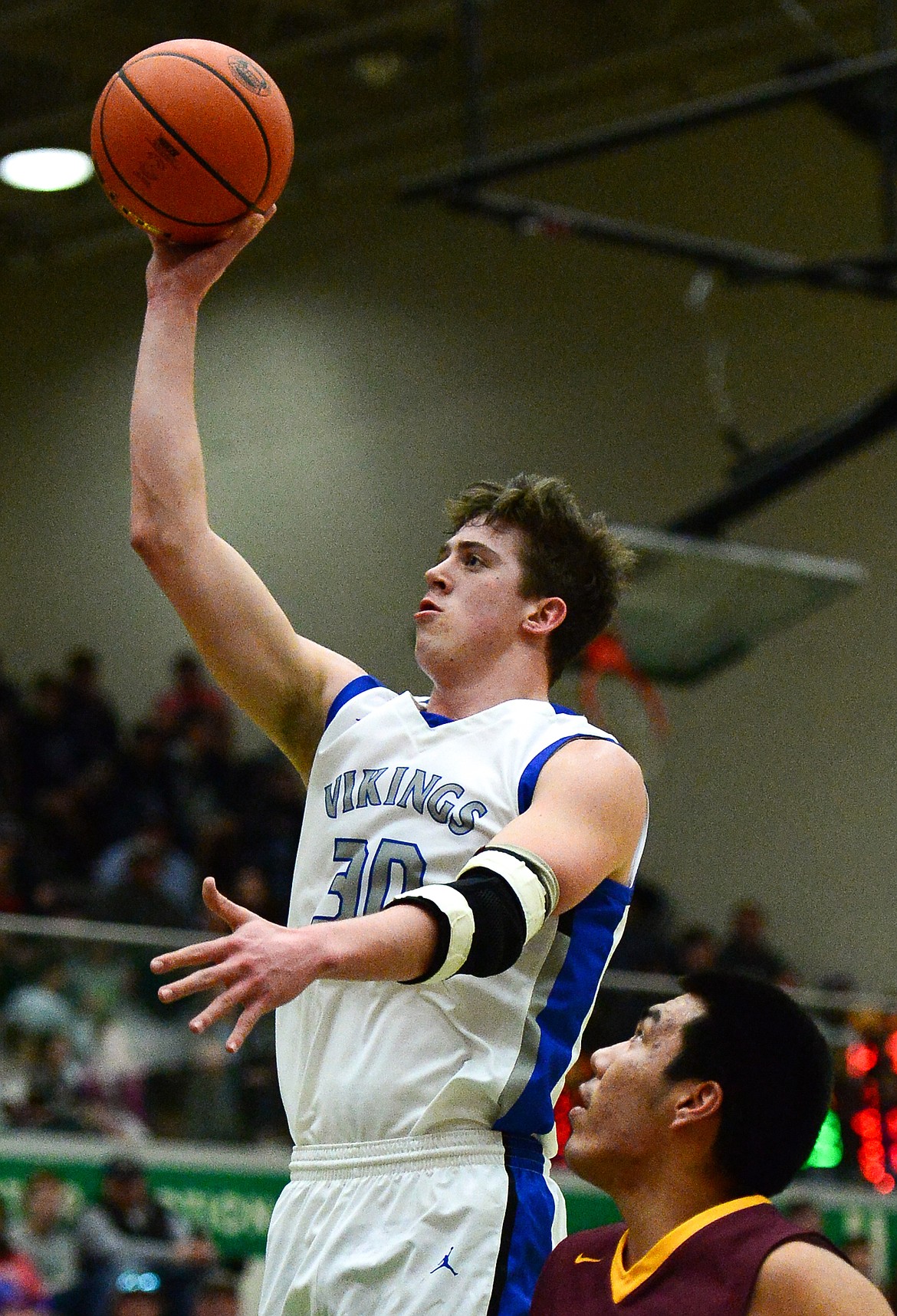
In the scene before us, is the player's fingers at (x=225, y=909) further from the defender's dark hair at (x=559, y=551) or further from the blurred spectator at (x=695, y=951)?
the blurred spectator at (x=695, y=951)

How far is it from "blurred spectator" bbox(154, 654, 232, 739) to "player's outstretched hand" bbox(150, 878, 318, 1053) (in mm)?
12620

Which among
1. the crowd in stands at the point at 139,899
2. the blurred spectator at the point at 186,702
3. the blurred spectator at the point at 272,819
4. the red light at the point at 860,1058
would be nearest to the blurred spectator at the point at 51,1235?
the crowd in stands at the point at 139,899

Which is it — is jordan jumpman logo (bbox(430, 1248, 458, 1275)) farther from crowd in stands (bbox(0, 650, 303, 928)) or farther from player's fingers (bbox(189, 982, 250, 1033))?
crowd in stands (bbox(0, 650, 303, 928))

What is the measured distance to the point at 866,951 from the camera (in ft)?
50.5

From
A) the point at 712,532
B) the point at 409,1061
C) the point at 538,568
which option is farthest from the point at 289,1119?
the point at 712,532

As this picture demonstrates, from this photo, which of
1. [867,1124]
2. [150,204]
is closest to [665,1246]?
[150,204]

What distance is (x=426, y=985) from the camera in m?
3.30

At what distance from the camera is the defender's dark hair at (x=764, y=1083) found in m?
3.35

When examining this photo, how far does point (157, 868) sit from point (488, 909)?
917cm

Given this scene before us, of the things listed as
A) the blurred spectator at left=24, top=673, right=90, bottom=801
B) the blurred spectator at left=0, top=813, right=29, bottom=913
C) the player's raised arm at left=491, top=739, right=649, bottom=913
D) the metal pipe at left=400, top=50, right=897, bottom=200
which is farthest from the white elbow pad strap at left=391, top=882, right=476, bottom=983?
the blurred spectator at left=24, top=673, right=90, bottom=801

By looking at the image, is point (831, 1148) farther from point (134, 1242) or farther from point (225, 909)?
point (225, 909)

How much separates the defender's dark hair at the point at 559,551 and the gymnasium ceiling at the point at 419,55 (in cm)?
1071

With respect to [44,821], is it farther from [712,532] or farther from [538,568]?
[538,568]

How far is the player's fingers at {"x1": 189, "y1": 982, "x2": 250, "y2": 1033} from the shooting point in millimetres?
2510
